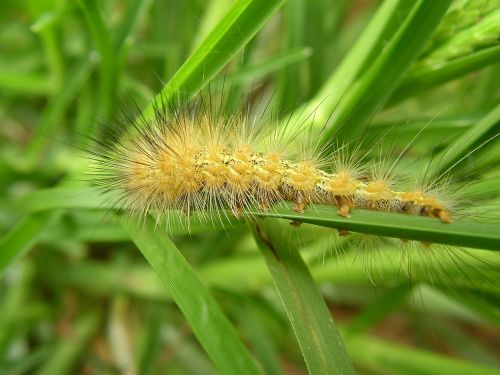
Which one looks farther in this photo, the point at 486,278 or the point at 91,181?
the point at 91,181

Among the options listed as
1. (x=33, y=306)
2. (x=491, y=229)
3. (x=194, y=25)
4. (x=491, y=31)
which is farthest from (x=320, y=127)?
(x=33, y=306)

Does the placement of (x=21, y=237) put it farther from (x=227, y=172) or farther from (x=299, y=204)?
(x=299, y=204)

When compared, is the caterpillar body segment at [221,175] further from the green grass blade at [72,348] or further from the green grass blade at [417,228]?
the green grass blade at [72,348]

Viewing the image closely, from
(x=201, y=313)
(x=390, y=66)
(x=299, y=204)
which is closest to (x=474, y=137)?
(x=390, y=66)

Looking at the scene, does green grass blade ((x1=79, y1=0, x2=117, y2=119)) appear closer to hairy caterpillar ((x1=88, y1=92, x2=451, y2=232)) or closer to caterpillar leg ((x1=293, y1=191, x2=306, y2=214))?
hairy caterpillar ((x1=88, y1=92, x2=451, y2=232))

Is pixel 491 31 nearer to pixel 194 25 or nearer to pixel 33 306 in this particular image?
pixel 194 25

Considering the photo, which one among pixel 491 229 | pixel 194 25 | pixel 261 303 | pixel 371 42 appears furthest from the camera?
pixel 194 25

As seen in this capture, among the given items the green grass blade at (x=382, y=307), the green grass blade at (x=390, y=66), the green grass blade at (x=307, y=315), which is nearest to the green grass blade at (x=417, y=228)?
the green grass blade at (x=307, y=315)
